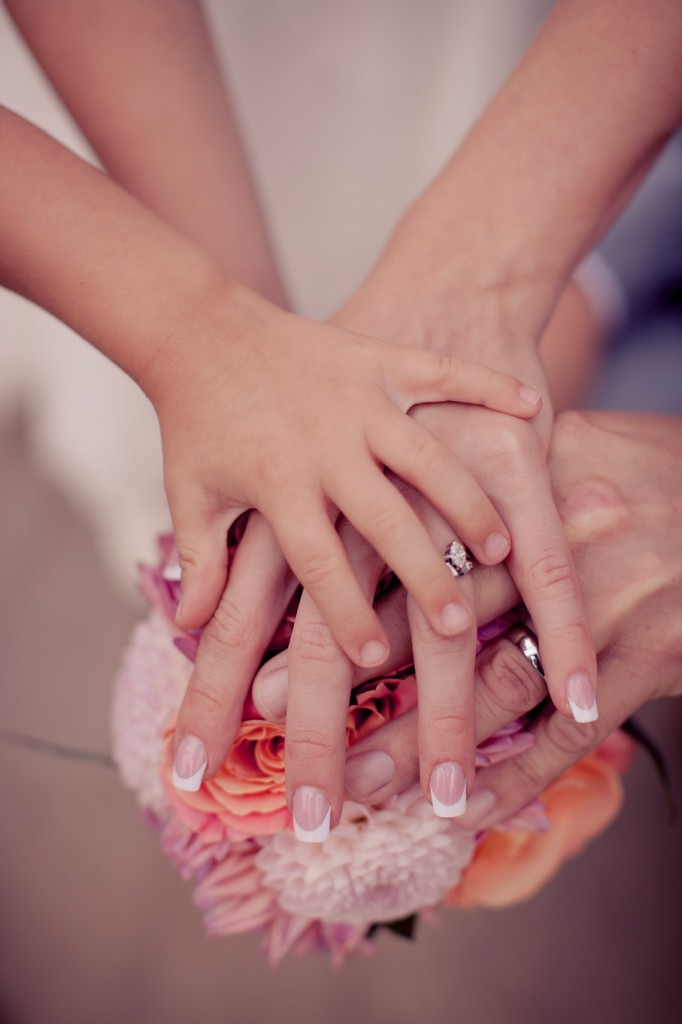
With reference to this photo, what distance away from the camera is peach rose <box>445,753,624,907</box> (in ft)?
2.26

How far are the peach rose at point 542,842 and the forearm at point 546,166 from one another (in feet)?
1.46

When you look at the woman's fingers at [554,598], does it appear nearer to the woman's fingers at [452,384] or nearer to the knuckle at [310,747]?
the woman's fingers at [452,384]

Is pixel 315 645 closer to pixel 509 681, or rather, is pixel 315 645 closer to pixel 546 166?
pixel 509 681

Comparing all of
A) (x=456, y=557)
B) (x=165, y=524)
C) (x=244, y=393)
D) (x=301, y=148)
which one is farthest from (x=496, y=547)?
(x=301, y=148)

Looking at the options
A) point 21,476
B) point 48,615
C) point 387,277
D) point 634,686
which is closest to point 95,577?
point 48,615

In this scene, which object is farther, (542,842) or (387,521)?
(542,842)

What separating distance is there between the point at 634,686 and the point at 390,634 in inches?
8.9

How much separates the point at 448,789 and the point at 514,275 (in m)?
0.50

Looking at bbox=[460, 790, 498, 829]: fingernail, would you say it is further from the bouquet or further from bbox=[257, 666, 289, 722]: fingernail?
bbox=[257, 666, 289, 722]: fingernail

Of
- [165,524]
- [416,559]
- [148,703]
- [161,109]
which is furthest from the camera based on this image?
[165,524]

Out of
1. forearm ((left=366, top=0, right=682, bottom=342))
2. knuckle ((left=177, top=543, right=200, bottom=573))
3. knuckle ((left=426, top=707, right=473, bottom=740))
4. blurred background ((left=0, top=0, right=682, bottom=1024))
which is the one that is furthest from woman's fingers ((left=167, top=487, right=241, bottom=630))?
blurred background ((left=0, top=0, right=682, bottom=1024))

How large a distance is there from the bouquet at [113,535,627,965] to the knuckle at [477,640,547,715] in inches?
1.3

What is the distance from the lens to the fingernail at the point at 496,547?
583 mm

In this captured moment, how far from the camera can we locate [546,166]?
2.43 feet
